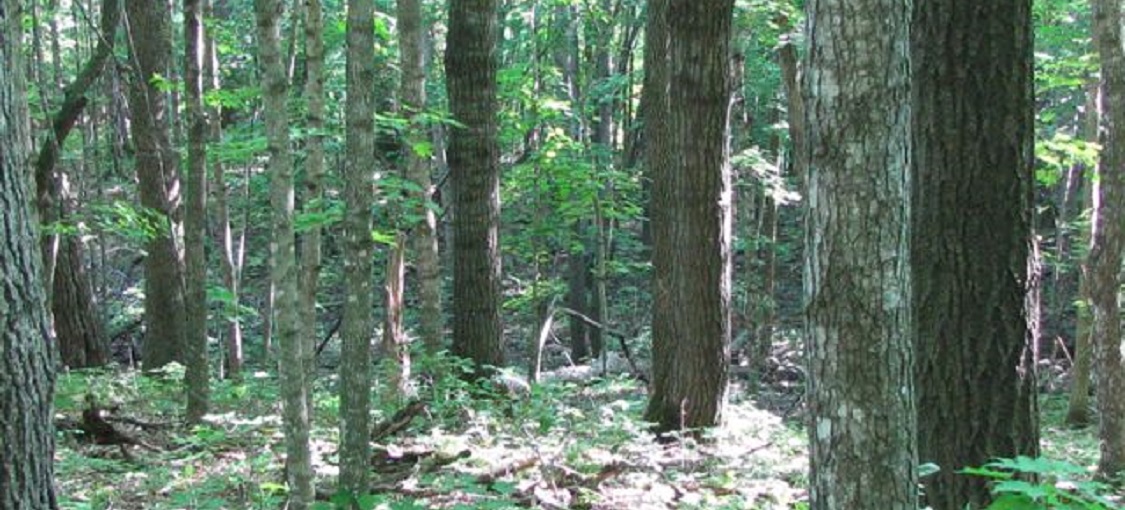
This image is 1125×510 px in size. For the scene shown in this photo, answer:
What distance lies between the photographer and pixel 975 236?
4797 millimetres

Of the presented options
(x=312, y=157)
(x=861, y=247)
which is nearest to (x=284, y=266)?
(x=312, y=157)

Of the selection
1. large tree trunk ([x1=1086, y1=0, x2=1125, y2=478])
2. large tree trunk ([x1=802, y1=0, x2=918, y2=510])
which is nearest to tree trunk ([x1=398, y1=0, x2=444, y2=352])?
large tree trunk ([x1=802, y1=0, x2=918, y2=510])

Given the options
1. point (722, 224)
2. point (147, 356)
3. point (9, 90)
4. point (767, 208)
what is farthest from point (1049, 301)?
point (9, 90)

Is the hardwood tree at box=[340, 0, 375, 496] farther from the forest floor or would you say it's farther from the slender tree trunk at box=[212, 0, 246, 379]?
the slender tree trunk at box=[212, 0, 246, 379]

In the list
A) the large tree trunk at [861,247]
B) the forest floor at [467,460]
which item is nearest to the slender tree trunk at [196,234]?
the forest floor at [467,460]

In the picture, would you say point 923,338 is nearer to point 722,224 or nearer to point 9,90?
point 722,224

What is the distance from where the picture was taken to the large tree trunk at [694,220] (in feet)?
24.2

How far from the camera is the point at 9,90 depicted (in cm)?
333

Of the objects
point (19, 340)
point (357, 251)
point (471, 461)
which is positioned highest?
point (357, 251)

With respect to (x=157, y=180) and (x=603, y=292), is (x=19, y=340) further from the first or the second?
(x=603, y=292)

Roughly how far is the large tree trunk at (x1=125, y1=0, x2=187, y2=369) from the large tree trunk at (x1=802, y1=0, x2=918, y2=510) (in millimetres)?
8495

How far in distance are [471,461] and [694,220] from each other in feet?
8.55

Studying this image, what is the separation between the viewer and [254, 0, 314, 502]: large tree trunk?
512cm

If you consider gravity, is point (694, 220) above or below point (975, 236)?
above
